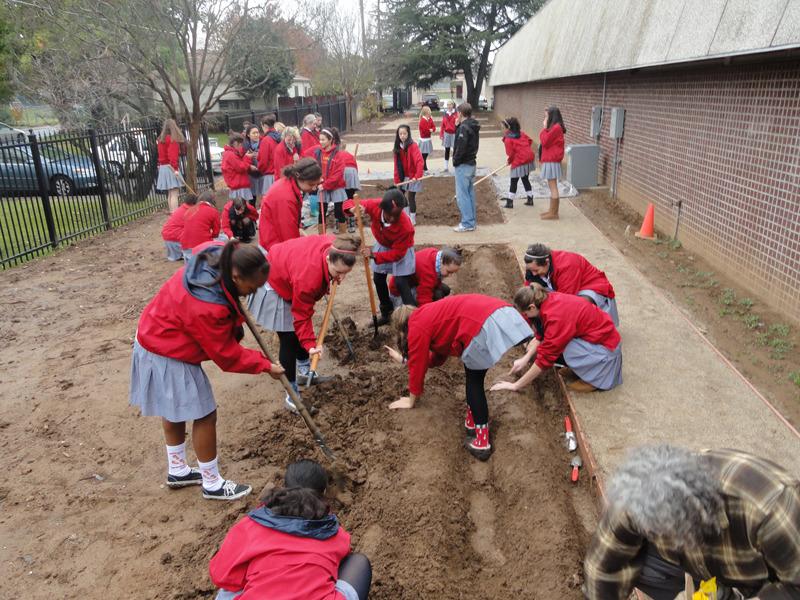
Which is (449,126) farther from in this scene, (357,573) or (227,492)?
(357,573)

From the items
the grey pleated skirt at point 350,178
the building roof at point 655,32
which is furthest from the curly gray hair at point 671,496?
the grey pleated skirt at point 350,178

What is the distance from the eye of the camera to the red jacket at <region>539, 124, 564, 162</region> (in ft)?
33.3

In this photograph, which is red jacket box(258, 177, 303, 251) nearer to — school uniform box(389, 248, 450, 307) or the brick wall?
school uniform box(389, 248, 450, 307)

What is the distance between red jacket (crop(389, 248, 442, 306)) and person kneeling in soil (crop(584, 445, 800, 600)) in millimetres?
3845

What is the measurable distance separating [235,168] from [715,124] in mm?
7222

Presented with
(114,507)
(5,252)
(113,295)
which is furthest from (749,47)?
(5,252)

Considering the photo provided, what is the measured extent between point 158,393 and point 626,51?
9.56m

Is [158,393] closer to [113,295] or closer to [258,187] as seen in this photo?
[113,295]

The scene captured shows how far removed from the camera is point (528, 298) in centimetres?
443

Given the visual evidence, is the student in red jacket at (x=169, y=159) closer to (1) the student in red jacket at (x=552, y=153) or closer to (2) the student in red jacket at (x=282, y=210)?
(2) the student in red jacket at (x=282, y=210)

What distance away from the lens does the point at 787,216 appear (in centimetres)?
602

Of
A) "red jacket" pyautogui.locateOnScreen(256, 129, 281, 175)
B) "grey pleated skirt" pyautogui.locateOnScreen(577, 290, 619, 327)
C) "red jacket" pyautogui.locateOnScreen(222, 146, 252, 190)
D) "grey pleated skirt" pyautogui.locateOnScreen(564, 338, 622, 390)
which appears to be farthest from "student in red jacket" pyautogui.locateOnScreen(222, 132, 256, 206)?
"grey pleated skirt" pyautogui.locateOnScreen(564, 338, 622, 390)

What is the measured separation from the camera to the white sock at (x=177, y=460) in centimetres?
397

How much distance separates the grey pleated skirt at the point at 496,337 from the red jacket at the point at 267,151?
7.75 meters
